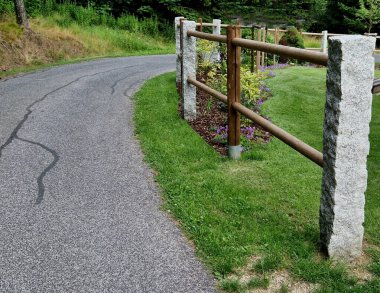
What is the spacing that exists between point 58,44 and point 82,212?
44.3 feet

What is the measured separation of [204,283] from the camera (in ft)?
10.0

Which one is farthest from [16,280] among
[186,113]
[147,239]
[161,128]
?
[186,113]

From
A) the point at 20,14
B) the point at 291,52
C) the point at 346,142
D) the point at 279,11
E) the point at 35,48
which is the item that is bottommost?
the point at 35,48

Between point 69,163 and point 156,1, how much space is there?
21605 millimetres

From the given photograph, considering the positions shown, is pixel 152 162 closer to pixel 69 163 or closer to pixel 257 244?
pixel 69 163

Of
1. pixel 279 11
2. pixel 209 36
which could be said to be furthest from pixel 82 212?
pixel 279 11

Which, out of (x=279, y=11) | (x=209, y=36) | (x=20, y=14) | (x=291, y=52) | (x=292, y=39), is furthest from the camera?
(x=279, y=11)

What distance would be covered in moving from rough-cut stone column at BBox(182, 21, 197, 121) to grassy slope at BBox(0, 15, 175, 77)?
24.4 feet

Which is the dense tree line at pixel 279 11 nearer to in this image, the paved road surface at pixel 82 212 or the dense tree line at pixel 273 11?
the dense tree line at pixel 273 11

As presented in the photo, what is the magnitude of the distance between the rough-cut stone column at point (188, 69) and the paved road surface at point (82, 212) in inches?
Result: 37.6

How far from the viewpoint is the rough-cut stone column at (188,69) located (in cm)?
702

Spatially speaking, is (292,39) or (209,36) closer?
(209,36)

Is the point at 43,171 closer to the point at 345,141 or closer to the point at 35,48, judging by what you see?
the point at 345,141

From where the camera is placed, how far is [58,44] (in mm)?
16422
